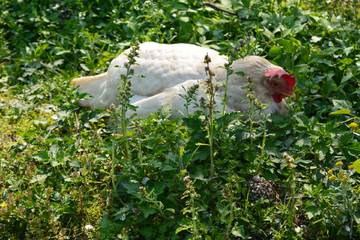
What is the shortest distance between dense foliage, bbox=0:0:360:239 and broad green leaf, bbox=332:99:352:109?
0.9 inches

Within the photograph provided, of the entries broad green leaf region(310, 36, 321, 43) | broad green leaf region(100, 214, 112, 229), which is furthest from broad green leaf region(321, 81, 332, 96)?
broad green leaf region(100, 214, 112, 229)

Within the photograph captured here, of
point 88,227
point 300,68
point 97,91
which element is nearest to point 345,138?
point 300,68

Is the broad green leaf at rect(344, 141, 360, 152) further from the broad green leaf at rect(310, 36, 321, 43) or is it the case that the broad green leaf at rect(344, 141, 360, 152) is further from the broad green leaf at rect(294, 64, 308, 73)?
the broad green leaf at rect(310, 36, 321, 43)

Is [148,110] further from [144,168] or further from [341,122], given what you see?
[341,122]

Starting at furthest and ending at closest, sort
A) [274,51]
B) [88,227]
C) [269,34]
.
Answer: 1. [269,34]
2. [274,51]
3. [88,227]

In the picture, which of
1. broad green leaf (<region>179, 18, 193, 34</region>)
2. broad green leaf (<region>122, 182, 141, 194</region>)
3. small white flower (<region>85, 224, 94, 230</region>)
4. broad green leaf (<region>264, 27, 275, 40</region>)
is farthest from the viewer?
broad green leaf (<region>179, 18, 193, 34</region>)

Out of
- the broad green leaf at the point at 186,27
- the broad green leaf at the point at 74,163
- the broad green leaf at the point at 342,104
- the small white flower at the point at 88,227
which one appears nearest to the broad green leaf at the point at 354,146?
the broad green leaf at the point at 342,104

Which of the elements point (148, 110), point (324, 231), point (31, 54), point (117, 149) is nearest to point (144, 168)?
point (117, 149)

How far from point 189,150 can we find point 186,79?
869mm

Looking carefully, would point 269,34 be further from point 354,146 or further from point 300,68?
point 354,146

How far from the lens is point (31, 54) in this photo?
396 cm

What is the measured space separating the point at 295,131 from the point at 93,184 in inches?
71.7

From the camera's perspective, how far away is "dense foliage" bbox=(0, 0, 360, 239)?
2312 mm

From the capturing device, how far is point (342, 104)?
3078 mm
